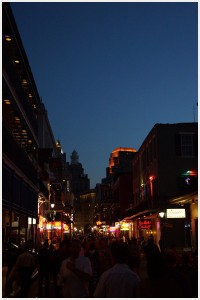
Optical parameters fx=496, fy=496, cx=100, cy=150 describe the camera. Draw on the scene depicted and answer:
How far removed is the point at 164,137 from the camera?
128 feet

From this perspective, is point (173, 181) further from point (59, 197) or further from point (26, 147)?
point (59, 197)

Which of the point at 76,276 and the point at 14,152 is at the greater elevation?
the point at 14,152

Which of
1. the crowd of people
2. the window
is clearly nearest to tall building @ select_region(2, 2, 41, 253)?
the crowd of people

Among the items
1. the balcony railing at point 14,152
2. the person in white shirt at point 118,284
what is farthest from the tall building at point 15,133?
the person in white shirt at point 118,284

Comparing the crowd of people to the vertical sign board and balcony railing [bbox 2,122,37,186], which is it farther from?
the vertical sign board

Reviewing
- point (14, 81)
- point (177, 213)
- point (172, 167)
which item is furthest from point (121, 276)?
point (172, 167)

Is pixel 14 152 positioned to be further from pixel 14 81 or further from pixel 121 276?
pixel 121 276

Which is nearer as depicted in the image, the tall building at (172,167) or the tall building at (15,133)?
the tall building at (15,133)

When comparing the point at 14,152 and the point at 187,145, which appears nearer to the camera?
the point at 14,152

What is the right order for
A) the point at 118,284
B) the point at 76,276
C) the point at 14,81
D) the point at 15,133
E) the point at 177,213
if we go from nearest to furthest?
the point at 118,284, the point at 76,276, the point at 14,81, the point at 15,133, the point at 177,213

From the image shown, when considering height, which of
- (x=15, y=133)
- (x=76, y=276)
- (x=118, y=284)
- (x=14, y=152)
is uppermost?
(x=15, y=133)

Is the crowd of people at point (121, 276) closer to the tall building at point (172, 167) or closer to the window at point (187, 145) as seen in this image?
the tall building at point (172, 167)

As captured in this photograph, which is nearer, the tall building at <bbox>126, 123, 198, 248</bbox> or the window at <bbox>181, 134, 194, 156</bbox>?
the tall building at <bbox>126, 123, 198, 248</bbox>

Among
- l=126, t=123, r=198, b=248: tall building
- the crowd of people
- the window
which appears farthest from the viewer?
the window
